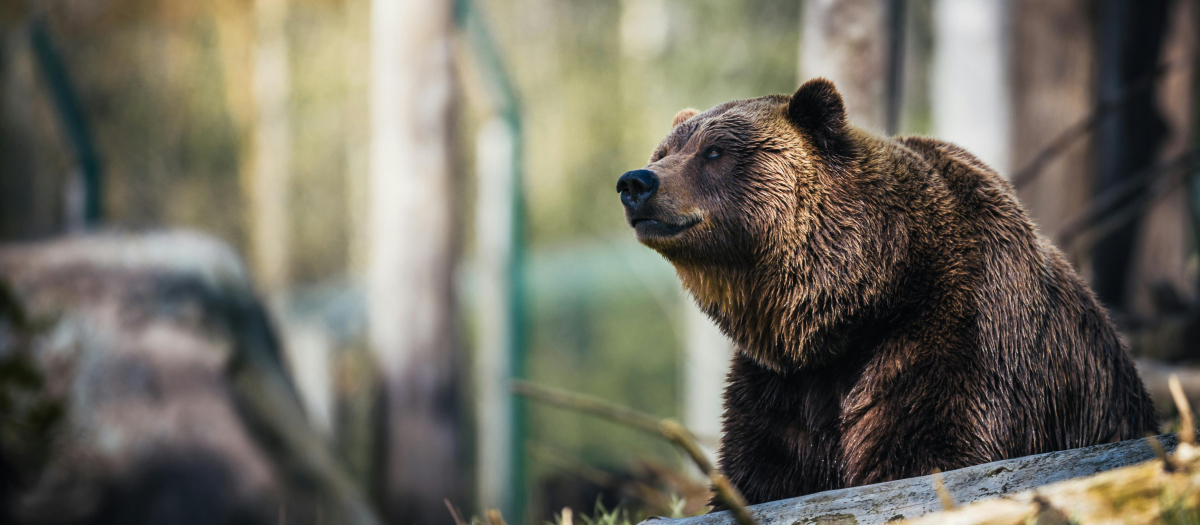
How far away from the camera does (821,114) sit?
220 centimetres

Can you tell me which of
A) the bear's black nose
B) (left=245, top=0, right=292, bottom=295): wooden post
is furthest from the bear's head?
(left=245, top=0, right=292, bottom=295): wooden post

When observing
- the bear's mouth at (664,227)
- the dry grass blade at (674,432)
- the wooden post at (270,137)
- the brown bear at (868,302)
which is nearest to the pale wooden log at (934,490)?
the dry grass blade at (674,432)

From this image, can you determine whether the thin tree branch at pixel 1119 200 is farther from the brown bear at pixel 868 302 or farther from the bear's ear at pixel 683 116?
the bear's ear at pixel 683 116

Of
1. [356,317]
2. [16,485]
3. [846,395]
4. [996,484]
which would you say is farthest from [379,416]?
[356,317]

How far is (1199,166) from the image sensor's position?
12.6ft

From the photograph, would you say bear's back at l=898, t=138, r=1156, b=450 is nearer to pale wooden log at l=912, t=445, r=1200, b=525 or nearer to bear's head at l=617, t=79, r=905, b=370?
bear's head at l=617, t=79, r=905, b=370

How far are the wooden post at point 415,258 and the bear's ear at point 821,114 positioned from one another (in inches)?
143

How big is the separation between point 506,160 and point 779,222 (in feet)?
11.9

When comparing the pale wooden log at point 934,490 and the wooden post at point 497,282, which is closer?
the pale wooden log at point 934,490

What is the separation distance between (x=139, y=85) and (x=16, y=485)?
555 inches

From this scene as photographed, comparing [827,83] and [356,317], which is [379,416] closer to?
[827,83]

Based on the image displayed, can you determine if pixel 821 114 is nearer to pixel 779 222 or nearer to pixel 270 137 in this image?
pixel 779 222

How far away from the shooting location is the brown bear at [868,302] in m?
1.99

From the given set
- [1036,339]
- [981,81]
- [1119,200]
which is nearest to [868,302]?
[1036,339]
